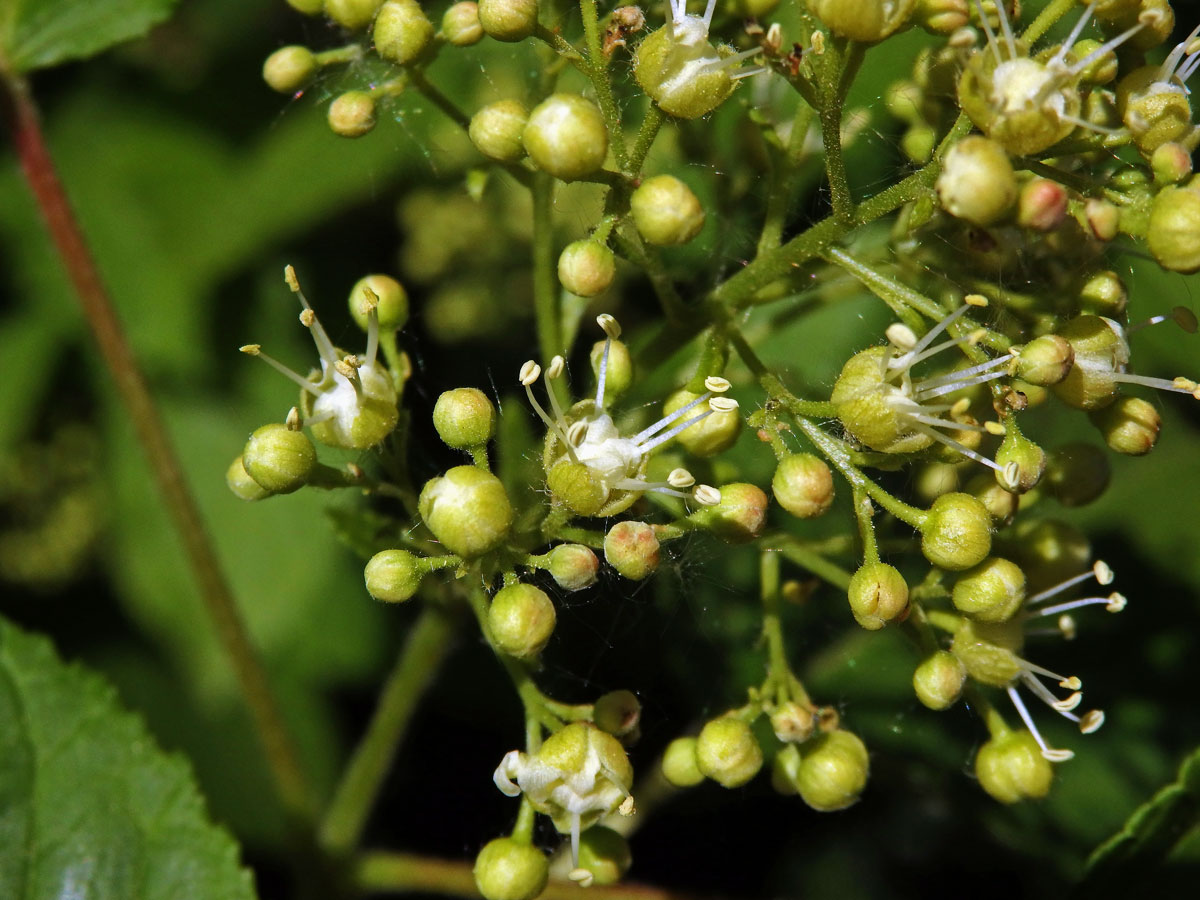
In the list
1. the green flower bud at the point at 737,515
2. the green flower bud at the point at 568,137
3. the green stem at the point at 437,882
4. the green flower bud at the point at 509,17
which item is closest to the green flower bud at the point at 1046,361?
the green flower bud at the point at 737,515

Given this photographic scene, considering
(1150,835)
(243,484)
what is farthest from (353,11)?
(1150,835)

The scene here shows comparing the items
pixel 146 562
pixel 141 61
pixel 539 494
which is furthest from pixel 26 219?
pixel 539 494

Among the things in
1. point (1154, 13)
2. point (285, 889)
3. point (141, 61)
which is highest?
point (1154, 13)

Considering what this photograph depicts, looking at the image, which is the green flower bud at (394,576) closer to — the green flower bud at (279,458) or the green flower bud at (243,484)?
the green flower bud at (279,458)

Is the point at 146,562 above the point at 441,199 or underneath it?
underneath

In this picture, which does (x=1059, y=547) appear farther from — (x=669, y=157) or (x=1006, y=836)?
(x=669, y=157)

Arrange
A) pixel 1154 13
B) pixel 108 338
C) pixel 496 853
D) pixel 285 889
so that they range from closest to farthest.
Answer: pixel 1154 13 → pixel 496 853 → pixel 108 338 → pixel 285 889

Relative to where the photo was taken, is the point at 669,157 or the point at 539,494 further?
the point at 669,157
